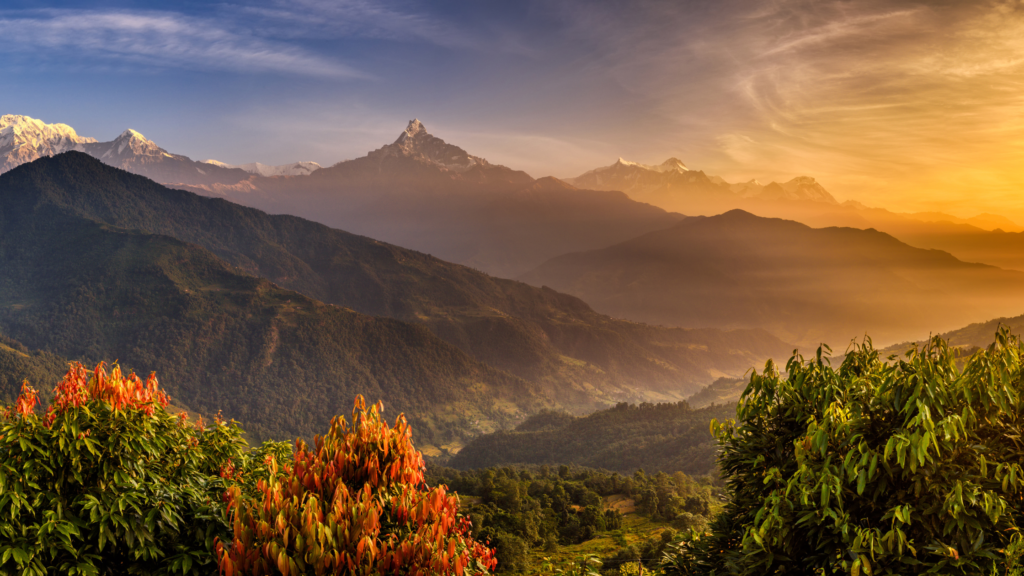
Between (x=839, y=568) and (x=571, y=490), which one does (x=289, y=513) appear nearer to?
(x=839, y=568)

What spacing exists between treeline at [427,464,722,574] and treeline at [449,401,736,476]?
49666 millimetres

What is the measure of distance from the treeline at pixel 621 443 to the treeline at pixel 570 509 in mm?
49666

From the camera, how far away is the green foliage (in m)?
7.08

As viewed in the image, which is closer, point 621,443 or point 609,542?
point 609,542

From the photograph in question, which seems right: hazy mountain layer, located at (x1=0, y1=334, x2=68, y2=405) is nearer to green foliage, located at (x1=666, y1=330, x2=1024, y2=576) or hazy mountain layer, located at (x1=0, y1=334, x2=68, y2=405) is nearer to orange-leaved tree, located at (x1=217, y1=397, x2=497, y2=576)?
orange-leaved tree, located at (x1=217, y1=397, x2=497, y2=576)

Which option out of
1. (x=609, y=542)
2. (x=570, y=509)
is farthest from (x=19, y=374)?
(x=609, y=542)

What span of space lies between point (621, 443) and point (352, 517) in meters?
162

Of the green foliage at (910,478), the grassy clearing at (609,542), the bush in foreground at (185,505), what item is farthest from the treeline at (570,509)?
the bush in foreground at (185,505)

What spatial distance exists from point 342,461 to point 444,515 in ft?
6.47

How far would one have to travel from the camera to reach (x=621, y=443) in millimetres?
159125

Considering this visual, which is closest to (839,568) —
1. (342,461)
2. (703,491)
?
(342,461)

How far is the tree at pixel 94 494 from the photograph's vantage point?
8414mm

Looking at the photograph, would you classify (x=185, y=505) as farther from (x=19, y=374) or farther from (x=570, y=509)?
(x=19, y=374)

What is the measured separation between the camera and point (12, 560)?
8289 millimetres
